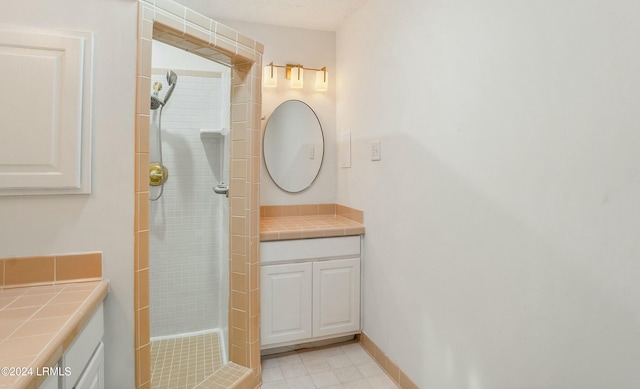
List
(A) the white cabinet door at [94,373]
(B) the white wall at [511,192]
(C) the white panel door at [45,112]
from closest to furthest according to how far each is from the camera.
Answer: (B) the white wall at [511,192], (A) the white cabinet door at [94,373], (C) the white panel door at [45,112]

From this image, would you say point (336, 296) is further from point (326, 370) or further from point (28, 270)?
point (28, 270)

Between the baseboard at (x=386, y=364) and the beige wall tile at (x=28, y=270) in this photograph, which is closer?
the beige wall tile at (x=28, y=270)

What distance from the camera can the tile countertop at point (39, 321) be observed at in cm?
75

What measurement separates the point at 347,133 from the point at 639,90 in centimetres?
190

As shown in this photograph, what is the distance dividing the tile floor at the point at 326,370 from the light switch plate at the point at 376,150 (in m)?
1.33

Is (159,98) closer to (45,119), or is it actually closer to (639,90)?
(45,119)

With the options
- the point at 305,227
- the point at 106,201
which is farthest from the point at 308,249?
the point at 106,201

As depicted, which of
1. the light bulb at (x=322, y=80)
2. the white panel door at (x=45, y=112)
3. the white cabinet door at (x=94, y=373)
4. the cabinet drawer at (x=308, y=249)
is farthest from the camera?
the light bulb at (x=322, y=80)

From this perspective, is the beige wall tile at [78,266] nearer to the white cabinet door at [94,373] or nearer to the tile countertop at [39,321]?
the tile countertop at [39,321]

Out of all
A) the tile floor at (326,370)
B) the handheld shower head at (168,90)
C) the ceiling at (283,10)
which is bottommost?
the tile floor at (326,370)

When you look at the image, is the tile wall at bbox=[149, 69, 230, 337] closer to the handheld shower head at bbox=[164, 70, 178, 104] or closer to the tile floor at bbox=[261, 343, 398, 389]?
the handheld shower head at bbox=[164, 70, 178, 104]

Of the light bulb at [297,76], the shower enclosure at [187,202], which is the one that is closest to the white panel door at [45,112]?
the shower enclosure at [187,202]

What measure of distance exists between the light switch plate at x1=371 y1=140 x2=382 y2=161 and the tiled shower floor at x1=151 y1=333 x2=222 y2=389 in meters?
1.58

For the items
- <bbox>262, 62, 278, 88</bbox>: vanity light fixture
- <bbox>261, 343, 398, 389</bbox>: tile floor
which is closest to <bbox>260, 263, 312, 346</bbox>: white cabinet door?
<bbox>261, 343, 398, 389</bbox>: tile floor
